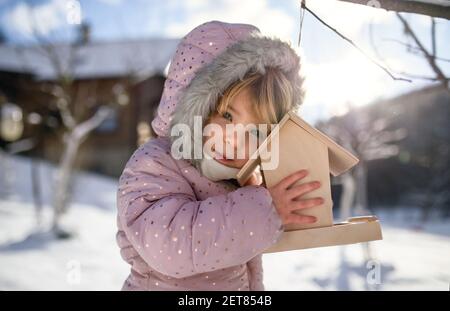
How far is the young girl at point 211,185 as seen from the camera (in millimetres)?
1060

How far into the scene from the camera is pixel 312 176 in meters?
1.14

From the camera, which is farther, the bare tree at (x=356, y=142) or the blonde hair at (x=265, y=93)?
the bare tree at (x=356, y=142)

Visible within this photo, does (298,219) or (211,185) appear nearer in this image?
(298,219)

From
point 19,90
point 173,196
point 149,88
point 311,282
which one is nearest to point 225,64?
point 173,196

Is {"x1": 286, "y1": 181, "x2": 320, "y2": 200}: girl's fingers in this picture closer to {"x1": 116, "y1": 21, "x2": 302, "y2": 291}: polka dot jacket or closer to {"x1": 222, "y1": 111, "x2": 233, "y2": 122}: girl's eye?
{"x1": 116, "y1": 21, "x2": 302, "y2": 291}: polka dot jacket

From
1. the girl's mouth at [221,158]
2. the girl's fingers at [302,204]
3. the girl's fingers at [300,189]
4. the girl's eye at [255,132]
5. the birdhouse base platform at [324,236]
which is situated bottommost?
the birdhouse base platform at [324,236]

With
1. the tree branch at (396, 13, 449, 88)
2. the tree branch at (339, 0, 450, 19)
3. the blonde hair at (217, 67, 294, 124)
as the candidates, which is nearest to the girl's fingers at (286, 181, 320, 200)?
the blonde hair at (217, 67, 294, 124)

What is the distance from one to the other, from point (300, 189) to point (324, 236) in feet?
0.44

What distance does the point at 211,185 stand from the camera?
4.27 feet

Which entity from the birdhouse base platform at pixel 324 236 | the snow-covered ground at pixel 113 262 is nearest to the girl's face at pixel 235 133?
the birdhouse base platform at pixel 324 236

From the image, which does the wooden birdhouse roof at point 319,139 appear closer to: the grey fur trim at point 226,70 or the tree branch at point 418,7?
the grey fur trim at point 226,70

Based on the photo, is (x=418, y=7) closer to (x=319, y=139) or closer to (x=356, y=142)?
(x=319, y=139)

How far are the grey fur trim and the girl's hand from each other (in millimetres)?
291

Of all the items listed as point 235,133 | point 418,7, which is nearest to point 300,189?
point 235,133
